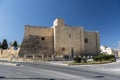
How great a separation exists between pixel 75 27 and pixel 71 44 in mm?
4725

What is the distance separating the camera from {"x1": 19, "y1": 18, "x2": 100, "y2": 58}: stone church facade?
56.2m

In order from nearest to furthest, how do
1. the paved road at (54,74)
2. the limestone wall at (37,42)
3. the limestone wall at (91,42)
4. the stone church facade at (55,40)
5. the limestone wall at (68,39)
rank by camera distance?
the paved road at (54,74)
the limestone wall at (37,42)
the stone church facade at (55,40)
the limestone wall at (68,39)
the limestone wall at (91,42)

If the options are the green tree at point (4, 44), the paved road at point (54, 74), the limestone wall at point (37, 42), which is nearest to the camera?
the paved road at point (54, 74)

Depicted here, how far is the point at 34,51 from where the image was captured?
184 ft

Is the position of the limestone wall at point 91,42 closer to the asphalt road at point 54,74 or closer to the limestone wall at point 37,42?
the limestone wall at point 37,42

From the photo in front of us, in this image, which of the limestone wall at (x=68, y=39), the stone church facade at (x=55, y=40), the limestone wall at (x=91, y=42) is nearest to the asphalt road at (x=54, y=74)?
the stone church facade at (x=55, y=40)

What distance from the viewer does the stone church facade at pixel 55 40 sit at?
5616cm

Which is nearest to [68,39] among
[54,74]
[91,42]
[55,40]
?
[55,40]

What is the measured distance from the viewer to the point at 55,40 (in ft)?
189

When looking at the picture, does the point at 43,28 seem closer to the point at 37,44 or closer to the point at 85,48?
the point at 37,44

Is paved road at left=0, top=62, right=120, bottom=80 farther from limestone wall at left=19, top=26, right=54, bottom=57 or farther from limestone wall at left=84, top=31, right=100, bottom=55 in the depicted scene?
limestone wall at left=84, top=31, right=100, bottom=55

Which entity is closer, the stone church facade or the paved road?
the paved road

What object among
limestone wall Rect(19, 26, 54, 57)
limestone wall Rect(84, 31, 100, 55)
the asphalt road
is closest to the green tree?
limestone wall Rect(19, 26, 54, 57)

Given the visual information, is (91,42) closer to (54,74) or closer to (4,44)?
(4,44)
